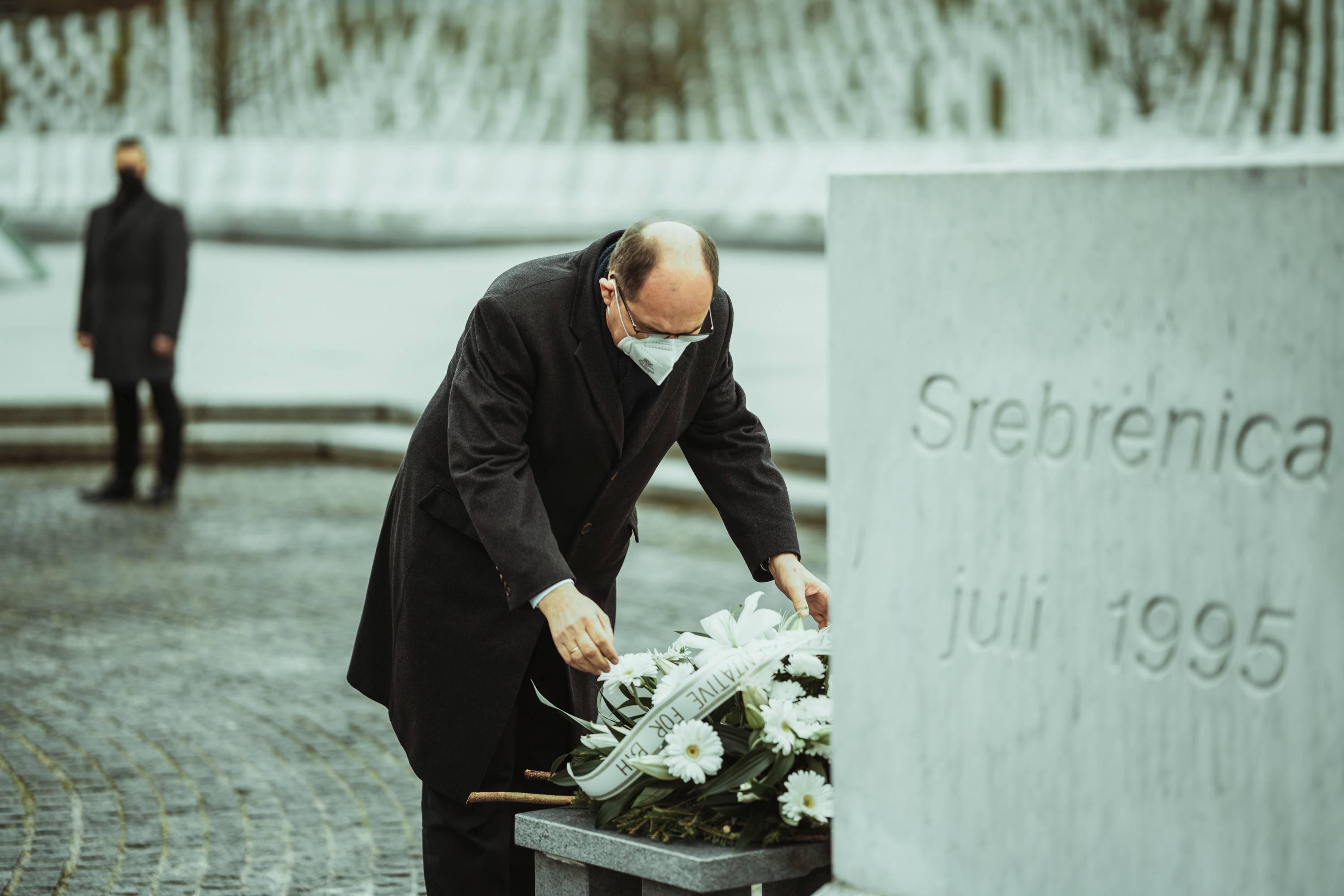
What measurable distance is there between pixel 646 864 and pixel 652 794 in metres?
0.14

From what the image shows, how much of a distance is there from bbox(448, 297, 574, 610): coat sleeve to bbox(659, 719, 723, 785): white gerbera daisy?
357mm

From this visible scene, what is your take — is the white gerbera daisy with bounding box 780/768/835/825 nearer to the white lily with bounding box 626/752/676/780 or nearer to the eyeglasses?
the white lily with bounding box 626/752/676/780

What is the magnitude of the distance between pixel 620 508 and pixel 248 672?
10.3 ft

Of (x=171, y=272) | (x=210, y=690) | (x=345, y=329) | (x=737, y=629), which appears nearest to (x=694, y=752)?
(x=737, y=629)

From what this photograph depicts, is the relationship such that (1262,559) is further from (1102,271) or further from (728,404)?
(728,404)

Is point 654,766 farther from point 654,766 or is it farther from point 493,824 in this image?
point 493,824

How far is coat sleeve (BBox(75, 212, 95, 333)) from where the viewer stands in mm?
9500

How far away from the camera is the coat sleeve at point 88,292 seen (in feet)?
31.2

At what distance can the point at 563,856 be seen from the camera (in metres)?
2.90

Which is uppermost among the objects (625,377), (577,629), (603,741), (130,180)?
(130,180)

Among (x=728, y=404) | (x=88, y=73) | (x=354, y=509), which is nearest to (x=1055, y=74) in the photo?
(x=88, y=73)

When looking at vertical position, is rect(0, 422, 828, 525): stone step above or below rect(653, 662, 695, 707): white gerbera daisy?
below

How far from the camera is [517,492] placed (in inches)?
120

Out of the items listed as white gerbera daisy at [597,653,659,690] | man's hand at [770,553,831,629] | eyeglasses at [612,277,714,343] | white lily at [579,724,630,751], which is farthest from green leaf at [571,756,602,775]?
eyeglasses at [612,277,714,343]
